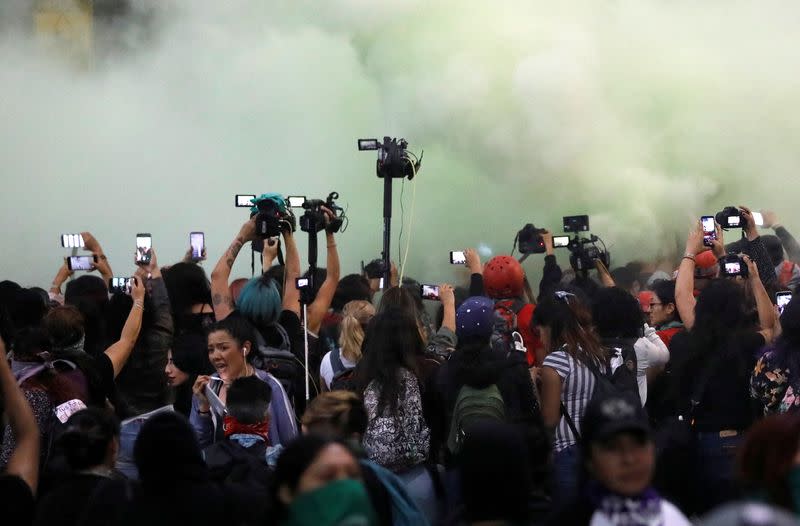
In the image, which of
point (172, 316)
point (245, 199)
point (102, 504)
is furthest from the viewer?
point (245, 199)

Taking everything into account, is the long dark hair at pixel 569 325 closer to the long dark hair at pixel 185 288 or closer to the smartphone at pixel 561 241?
the long dark hair at pixel 185 288

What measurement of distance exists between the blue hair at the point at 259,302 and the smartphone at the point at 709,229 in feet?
8.10

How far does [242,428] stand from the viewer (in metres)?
4.45

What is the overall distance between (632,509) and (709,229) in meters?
4.03

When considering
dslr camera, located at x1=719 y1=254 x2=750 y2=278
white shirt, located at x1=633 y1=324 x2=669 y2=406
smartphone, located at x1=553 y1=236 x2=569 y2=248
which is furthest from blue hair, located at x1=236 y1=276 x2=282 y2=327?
smartphone, located at x1=553 y1=236 x2=569 y2=248

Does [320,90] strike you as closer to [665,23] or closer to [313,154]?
[313,154]

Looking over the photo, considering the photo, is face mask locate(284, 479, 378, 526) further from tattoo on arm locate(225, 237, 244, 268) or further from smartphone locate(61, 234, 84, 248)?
smartphone locate(61, 234, 84, 248)

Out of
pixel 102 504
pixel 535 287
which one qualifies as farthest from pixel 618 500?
pixel 535 287

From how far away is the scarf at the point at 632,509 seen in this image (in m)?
3.07

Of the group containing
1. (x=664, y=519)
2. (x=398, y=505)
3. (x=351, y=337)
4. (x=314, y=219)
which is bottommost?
(x=398, y=505)

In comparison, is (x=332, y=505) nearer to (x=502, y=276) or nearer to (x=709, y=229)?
(x=502, y=276)

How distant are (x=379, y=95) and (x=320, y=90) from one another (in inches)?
20.9

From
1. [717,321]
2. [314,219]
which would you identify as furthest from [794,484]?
[314,219]

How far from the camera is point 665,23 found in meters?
11.4
